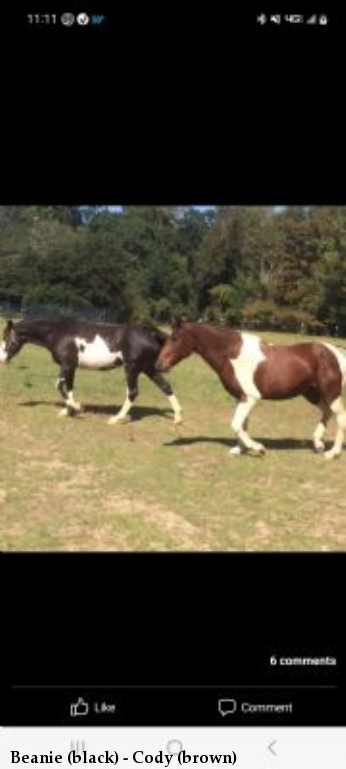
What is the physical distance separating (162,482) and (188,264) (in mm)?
1456

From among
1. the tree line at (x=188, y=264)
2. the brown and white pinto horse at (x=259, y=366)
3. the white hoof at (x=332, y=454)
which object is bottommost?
the white hoof at (x=332, y=454)

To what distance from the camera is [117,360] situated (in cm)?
777

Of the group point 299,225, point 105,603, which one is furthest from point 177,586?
point 299,225

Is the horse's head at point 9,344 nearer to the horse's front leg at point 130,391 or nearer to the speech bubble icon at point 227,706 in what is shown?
the horse's front leg at point 130,391

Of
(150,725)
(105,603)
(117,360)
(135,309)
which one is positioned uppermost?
(135,309)

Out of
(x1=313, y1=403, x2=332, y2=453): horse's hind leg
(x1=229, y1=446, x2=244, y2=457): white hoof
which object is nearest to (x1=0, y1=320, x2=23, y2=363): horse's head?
(x1=229, y1=446, x2=244, y2=457): white hoof

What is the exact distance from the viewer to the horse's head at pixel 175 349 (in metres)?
5.73

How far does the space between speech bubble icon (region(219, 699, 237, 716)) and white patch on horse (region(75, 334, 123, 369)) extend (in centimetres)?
612

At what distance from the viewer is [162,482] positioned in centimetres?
460

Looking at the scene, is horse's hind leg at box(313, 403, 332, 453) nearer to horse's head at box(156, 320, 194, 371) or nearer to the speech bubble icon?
horse's head at box(156, 320, 194, 371)

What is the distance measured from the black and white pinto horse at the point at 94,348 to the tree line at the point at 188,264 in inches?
33.1

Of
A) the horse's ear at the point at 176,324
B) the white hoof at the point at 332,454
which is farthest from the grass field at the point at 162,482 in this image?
the horse's ear at the point at 176,324
